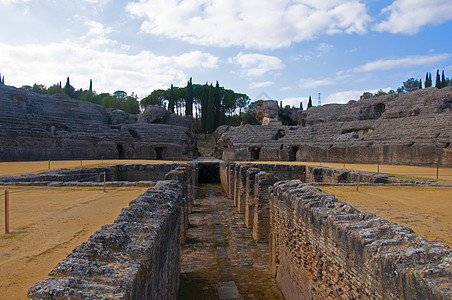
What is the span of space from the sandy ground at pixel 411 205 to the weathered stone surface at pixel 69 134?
19.8 m

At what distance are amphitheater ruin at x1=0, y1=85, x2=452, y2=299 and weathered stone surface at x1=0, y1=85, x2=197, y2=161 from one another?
3.6 inches

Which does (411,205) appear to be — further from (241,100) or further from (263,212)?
(241,100)

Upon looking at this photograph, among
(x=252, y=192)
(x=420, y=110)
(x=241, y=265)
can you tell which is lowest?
(x=241, y=265)

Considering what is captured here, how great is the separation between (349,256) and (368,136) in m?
21.7

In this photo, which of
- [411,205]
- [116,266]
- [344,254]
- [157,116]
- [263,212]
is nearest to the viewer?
[116,266]

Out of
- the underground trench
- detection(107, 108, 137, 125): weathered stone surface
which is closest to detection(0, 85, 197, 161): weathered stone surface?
detection(107, 108, 137, 125): weathered stone surface

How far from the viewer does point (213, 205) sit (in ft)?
48.1

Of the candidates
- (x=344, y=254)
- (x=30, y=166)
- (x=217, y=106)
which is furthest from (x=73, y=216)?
(x=217, y=106)

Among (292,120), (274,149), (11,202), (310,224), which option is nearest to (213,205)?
(11,202)

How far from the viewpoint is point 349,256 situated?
11.1 feet

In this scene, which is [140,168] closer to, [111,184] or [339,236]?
[111,184]

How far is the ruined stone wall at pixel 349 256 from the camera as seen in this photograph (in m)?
2.41

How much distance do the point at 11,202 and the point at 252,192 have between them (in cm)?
646

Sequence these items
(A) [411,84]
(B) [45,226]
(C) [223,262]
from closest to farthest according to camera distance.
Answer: (B) [45,226] → (C) [223,262] → (A) [411,84]
